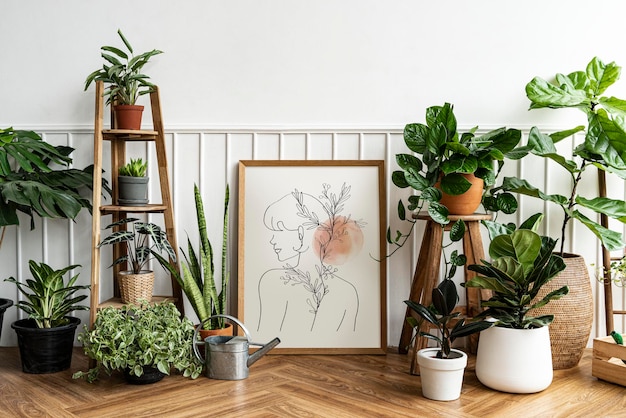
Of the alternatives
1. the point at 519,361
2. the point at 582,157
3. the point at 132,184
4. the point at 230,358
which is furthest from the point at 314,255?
the point at 582,157

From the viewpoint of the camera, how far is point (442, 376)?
2320 mm

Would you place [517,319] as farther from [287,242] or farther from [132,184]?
[132,184]

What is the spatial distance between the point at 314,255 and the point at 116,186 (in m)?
1.00

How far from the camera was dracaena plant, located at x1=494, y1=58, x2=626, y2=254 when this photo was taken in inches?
108

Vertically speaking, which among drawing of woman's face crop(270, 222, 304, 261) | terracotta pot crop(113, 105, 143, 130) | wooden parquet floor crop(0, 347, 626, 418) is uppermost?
terracotta pot crop(113, 105, 143, 130)

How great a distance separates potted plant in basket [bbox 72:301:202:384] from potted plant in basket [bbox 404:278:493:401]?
0.94m

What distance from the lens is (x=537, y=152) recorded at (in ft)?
9.11

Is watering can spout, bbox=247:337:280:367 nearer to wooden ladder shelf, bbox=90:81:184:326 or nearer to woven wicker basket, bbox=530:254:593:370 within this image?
wooden ladder shelf, bbox=90:81:184:326

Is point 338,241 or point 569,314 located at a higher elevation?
point 338,241

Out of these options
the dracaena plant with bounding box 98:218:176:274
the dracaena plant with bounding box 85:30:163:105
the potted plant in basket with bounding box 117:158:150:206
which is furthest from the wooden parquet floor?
the dracaena plant with bounding box 85:30:163:105

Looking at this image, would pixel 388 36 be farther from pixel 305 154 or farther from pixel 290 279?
pixel 290 279

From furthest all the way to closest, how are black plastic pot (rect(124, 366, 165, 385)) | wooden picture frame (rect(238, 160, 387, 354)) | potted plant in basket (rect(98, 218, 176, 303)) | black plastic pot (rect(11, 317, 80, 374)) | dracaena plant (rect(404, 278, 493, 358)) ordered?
1. wooden picture frame (rect(238, 160, 387, 354))
2. potted plant in basket (rect(98, 218, 176, 303))
3. black plastic pot (rect(11, 317, 80, 374))
4. black plastic pot (rect(124, 366, 165, 385))
5. dracaena plant (rect(404, 278, 493, 358))

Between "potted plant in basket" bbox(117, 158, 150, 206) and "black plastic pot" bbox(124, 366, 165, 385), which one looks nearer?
"black plastic pot" bbox(124, 366, 165, 385)

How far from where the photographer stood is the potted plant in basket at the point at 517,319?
2.42 meters
